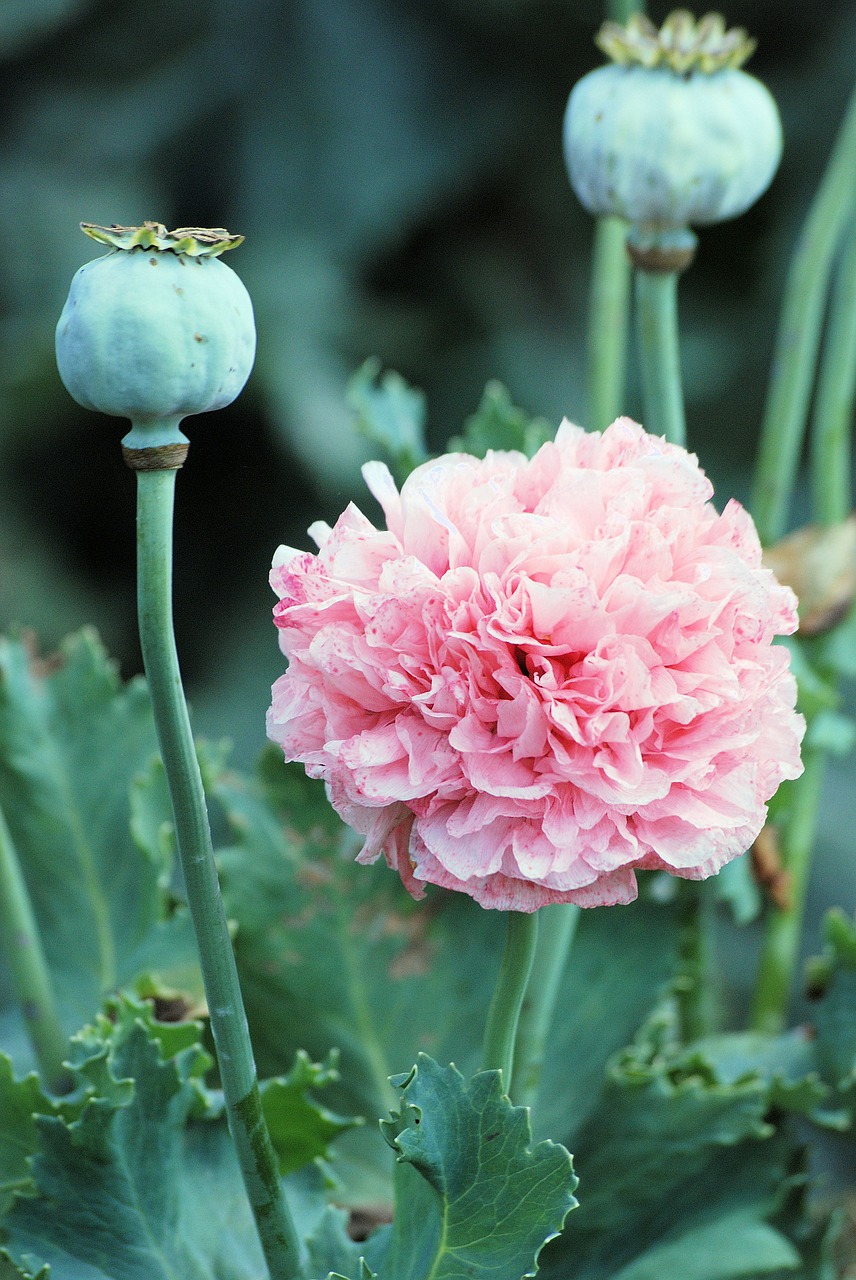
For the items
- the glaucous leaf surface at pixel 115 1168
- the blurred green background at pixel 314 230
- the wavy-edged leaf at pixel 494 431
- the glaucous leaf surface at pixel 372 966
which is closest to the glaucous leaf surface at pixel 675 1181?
the glaucous leaf surface at pixel 372 966

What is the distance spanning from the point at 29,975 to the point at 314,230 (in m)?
0.89

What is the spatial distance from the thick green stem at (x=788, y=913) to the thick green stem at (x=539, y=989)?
19 centimetres

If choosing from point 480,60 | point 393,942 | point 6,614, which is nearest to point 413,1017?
point 393,942

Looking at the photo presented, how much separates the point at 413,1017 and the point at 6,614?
764mm

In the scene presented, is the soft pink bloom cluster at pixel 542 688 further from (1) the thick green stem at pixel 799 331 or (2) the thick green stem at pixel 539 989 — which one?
(1) the thick green stem at pixel 799 331

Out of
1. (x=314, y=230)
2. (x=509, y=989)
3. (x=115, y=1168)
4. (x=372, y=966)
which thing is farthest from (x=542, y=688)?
(x=314, y=230)

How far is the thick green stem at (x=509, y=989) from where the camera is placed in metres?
0.35

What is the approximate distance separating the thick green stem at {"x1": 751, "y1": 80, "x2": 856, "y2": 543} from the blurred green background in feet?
2.02

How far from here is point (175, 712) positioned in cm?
32

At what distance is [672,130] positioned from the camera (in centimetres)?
45

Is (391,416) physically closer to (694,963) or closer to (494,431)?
(494,431)

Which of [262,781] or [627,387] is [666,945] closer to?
[262,781]

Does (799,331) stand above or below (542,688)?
above

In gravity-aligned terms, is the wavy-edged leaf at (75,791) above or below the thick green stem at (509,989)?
above
